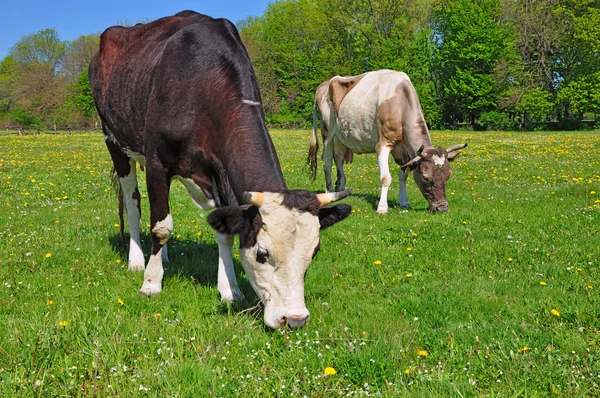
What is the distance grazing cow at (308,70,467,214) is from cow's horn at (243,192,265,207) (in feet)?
21.8

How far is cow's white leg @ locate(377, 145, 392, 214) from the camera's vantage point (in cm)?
1072

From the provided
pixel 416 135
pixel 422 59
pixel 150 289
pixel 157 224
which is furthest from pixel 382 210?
pixel 422 59

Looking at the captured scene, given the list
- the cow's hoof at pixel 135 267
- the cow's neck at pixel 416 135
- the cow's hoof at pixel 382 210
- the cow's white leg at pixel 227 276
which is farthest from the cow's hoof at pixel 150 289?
the cow's neck at pixel 416 135

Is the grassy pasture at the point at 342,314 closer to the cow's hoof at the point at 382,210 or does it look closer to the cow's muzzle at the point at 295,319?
the cow's muzzle at the point at 295,319

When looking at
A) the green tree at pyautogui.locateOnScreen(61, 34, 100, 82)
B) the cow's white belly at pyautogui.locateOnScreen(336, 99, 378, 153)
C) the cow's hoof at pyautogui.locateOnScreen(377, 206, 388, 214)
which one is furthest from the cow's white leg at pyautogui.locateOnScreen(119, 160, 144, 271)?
the green tree at pyautogui.locateOnScreen(61, 34, 100, 82)

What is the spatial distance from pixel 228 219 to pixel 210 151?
50.0 inches

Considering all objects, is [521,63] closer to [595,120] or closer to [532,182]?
[595,120]

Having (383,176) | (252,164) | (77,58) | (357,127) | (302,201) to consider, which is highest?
(77,58)

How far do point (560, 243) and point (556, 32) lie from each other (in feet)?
176

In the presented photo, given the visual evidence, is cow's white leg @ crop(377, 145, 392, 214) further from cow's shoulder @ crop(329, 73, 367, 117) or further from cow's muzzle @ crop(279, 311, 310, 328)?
cow's muzzle @ crop(279, 311, 310, 328)

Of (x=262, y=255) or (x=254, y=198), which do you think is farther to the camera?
(x=262, y=255)

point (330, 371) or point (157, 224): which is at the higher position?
point (157, 224)

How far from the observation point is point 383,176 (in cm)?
1142

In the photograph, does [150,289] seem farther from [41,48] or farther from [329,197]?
[41,48]
